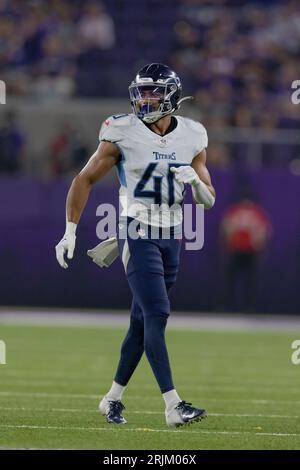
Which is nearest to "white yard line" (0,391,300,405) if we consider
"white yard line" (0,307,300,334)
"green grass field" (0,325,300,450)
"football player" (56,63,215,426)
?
"green grass field" (0,325,300,450)

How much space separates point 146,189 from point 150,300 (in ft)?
2.13

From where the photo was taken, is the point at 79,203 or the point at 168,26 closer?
the point at 79,203

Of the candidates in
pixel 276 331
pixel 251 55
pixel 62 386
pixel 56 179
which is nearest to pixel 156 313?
pixel 62 386

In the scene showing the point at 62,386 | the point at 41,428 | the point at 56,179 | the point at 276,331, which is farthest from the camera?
the point at 56,179

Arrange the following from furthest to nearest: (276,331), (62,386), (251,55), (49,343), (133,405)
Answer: (251,55)
(276,331)
(49,343)
(62,386)
(133,405)

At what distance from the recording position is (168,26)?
65.0 ft

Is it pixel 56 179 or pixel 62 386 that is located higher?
pixel 56 179

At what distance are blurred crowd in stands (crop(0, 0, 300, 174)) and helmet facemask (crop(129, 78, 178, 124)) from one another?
33.1ft

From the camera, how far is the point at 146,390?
915 cm

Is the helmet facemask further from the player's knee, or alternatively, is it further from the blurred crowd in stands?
the blurred crowd in stands

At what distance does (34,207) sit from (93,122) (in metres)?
1.46

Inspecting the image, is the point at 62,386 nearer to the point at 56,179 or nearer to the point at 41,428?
the point at 41,428

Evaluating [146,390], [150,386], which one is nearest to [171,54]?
[150,386]

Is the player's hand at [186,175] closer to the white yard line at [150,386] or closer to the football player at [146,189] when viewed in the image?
the football player at [146,189]
